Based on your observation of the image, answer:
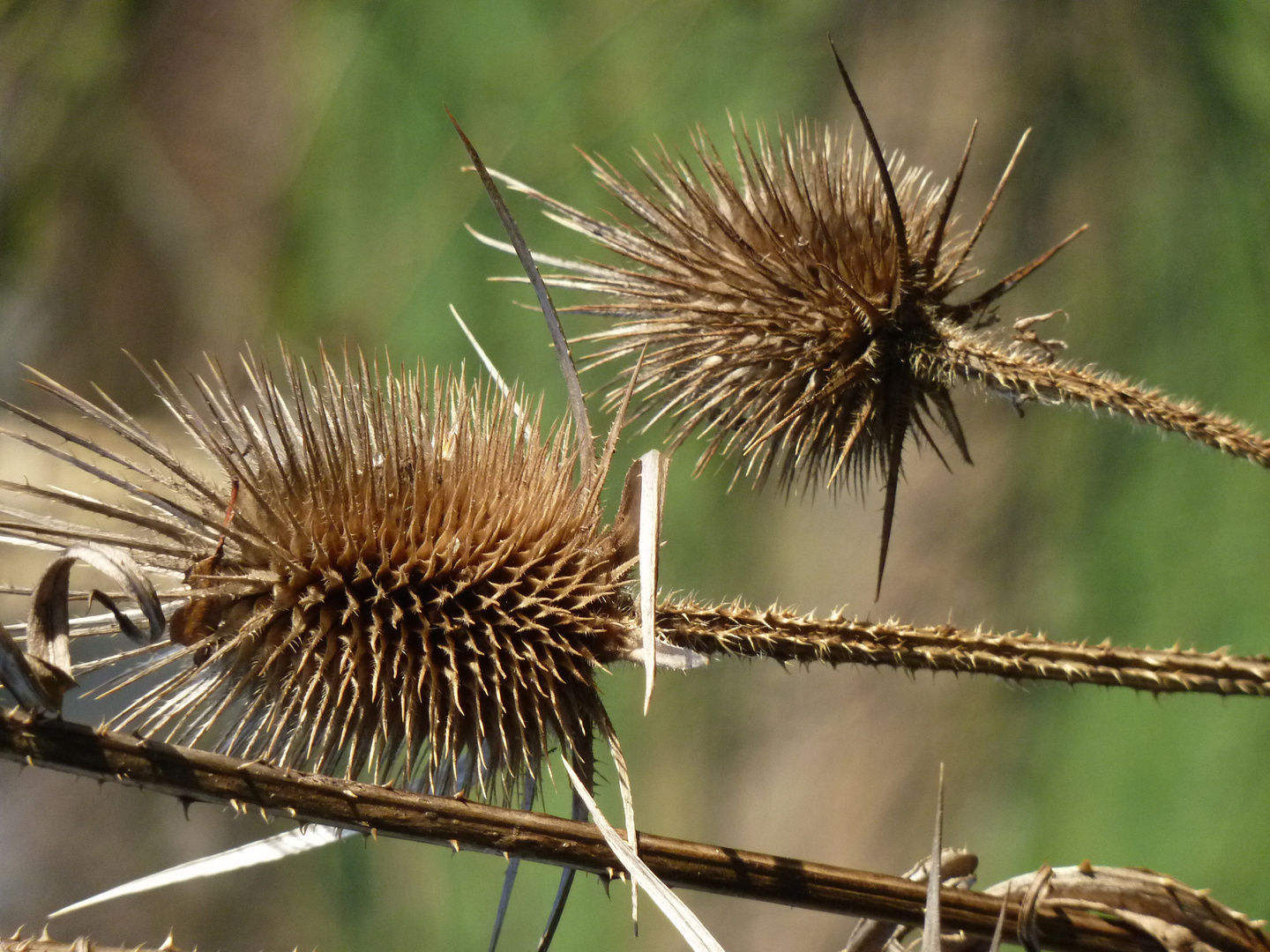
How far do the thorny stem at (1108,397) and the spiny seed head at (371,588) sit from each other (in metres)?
0.53

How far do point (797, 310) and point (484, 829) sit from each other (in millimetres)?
764

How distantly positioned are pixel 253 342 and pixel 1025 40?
9.25 ft

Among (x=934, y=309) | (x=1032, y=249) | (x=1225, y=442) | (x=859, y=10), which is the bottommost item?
(x=1225, y=442)

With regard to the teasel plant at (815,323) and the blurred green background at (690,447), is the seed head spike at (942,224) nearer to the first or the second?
the teasel plant at (815,323)

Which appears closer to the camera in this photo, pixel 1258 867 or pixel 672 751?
pixel 1258 867

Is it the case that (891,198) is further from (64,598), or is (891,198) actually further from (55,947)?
(55,947)

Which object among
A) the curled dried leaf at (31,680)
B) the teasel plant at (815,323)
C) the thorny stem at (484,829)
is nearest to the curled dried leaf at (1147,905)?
the thorny stem at (484,829)

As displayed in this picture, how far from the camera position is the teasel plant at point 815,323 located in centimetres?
124

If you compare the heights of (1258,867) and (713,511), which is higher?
(713,511)

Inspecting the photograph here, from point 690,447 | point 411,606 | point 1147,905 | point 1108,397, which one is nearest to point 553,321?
point 411,606

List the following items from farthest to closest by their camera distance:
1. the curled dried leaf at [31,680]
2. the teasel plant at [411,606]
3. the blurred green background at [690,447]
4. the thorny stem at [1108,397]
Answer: the blurred green background at [690,447]
the thorny stem at [1108,397]
the teasel plant at [411,606]
the curled dried leaf at [31,680]

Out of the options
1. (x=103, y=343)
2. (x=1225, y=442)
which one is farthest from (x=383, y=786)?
(x=103, y=343)

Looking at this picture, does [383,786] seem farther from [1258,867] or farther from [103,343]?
[103,343]

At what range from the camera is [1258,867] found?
1.93 metres
